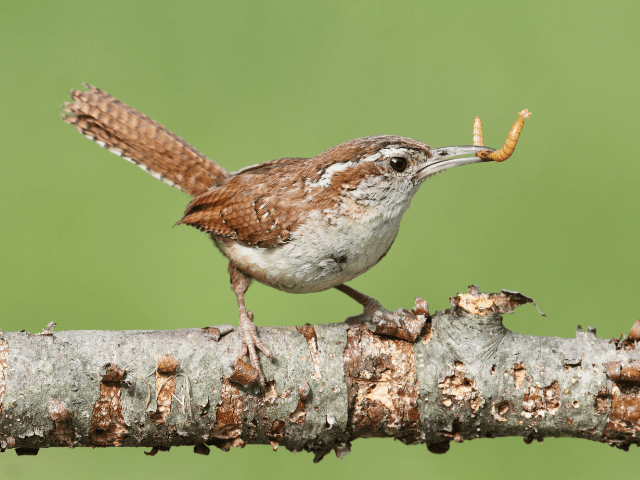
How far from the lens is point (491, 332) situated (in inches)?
103

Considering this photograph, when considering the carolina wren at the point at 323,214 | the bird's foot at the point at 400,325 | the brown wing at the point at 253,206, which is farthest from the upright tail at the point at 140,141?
the bird's foot at the point at 400,325

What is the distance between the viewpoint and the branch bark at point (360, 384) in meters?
2.42

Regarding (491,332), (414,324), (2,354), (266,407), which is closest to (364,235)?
(414,324)

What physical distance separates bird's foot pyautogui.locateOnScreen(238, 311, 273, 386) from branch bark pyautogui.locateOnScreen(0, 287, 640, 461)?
0.04 metres

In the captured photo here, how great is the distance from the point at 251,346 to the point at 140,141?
176 cm

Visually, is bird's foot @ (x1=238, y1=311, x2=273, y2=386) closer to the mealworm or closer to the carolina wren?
the carolina wren

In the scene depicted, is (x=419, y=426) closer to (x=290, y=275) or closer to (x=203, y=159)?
(x=290, y=275)

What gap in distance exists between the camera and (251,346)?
8.19ft

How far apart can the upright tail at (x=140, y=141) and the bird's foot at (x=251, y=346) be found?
1252 millimetres

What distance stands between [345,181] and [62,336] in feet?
4.66

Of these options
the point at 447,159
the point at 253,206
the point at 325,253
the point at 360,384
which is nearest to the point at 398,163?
the point at 447,159

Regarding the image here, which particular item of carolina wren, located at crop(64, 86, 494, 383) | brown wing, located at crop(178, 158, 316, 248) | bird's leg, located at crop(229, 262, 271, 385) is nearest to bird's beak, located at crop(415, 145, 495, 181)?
carolina wren, located at crop(64, 86, 494, 383)

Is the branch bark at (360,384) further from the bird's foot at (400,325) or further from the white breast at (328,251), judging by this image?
the white breast at (328,251)

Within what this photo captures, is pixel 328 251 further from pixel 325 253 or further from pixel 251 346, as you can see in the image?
pixel 251 346
